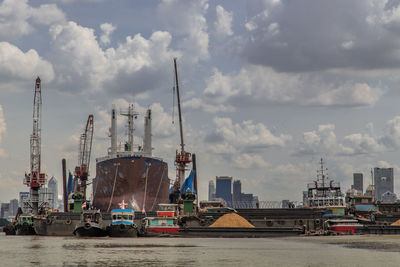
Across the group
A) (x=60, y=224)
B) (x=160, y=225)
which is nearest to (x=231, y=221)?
(x=160, y=225)

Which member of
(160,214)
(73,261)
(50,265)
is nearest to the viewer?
(50,265)

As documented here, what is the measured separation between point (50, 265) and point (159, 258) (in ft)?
50.4

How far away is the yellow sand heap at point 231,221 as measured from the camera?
6107 inches

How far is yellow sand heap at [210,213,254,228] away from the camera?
15512cm

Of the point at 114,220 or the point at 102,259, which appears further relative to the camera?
the point at 114,220

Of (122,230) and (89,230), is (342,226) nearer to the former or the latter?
(122,230)

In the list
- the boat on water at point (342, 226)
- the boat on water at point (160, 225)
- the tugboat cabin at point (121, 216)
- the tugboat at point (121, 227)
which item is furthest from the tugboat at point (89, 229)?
the boat on water at point (342, 226)

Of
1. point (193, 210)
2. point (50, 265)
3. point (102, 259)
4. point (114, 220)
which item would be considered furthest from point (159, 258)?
point (193, 210)

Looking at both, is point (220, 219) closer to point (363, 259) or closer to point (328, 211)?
point (328, 211)

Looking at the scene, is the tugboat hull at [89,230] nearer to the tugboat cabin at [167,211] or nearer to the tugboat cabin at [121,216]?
the tugboat cabin at [121,216]

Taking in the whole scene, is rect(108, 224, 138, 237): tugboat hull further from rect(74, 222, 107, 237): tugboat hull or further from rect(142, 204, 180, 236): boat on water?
rect(142, 204, 180, 236): boat on water

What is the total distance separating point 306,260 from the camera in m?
79.9

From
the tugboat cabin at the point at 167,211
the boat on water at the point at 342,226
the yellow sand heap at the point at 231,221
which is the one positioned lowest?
the boat on water at the point at 342,226

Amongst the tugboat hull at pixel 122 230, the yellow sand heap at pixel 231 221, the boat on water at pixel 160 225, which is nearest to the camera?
the tugboat hull at pixel 122 230
